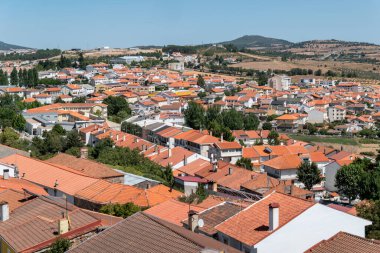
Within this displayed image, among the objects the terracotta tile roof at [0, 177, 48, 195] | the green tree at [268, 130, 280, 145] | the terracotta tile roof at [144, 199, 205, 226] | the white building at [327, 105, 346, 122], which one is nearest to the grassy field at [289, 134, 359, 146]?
the green tree at [268, 130, 280, 145]

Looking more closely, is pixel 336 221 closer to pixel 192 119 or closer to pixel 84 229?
pixel 84 229

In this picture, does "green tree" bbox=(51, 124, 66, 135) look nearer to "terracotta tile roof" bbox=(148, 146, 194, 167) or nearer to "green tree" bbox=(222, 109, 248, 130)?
"terracotta tile roof" bbox=(148, 146, 194, 167)

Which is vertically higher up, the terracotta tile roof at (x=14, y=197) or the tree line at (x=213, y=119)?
the terracotta tile roof at (x=14, y=197)

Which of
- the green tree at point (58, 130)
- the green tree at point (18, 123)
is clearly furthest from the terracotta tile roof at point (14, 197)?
the green tree at point (18, 123)

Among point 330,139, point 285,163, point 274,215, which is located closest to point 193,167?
point 285,163

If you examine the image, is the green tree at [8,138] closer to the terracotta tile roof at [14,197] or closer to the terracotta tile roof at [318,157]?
the terracotta tile roof at [318,157]

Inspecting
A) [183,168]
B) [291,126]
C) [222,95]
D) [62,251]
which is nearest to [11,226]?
[62,251]
